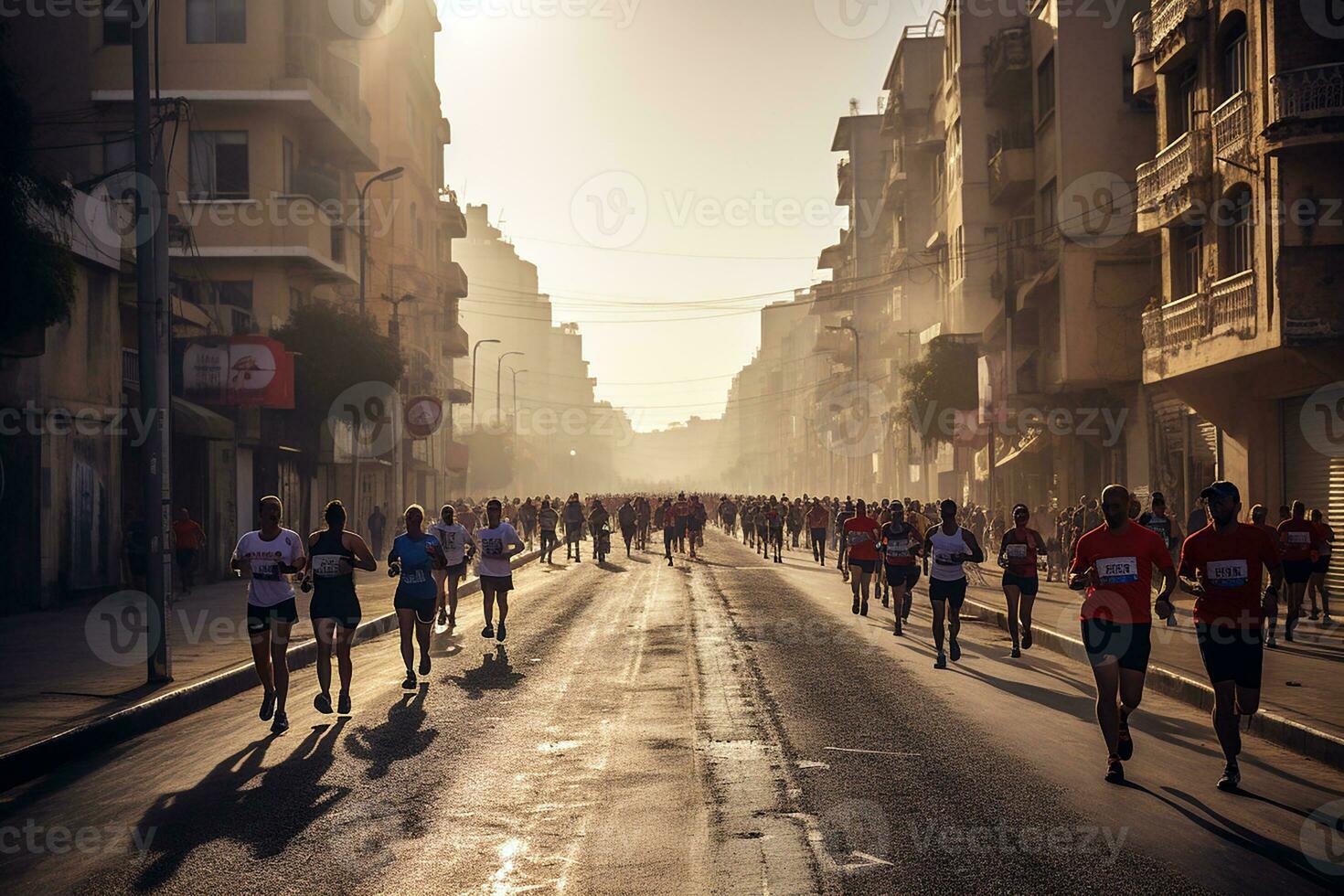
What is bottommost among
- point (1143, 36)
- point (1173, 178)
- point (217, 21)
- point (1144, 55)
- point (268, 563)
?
point (268, 563)

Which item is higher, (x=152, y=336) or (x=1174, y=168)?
(x=1174, y=168)

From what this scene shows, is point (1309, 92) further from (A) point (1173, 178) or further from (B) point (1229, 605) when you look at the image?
(B) point (1229, 605)

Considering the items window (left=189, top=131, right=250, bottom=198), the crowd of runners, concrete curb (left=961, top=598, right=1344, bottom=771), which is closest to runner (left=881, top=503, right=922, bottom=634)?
the crowd of runners

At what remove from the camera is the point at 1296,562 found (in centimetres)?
1778

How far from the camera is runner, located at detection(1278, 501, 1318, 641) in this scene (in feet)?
58.1

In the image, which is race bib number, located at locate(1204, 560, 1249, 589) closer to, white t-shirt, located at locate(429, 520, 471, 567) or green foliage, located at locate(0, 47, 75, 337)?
white t-shirt, located at locate(429, 520, 471, 567)

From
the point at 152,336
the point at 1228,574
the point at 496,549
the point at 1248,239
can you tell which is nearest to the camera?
the point at 1228,574

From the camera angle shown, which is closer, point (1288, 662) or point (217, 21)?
point (1288, 662)

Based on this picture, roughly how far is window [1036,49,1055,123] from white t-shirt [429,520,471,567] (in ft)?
83.6

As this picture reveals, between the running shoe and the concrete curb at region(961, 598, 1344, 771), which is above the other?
the running shoe

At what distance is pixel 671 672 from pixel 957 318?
1611 inches

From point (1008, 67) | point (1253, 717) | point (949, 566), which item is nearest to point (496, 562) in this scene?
point (949, 566)

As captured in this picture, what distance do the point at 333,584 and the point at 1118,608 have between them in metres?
6.65

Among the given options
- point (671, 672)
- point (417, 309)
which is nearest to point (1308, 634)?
point (671, 672)
